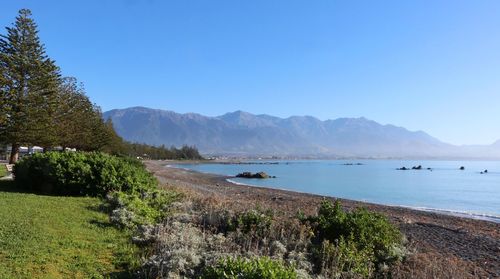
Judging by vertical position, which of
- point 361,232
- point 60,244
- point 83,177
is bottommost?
point 60,244

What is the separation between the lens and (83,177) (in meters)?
16.1

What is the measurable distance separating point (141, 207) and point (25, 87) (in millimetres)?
33270

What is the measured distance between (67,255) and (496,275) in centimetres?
995

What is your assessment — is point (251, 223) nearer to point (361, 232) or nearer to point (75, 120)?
point (361, 232)

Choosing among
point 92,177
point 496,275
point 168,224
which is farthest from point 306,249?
point 92,177

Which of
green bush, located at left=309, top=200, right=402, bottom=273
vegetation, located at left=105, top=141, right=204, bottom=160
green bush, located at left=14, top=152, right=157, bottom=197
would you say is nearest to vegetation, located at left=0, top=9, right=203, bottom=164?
green bush, located at left=14, top=152, right=157, bottom=197

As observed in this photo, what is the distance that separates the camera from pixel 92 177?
16000 millimetres

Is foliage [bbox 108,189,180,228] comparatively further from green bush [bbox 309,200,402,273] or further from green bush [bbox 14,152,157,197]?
green bush [bbox 309,200,402,273]

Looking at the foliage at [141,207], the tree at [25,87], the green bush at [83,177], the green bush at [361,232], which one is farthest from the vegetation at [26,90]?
the green bush at [361,232]

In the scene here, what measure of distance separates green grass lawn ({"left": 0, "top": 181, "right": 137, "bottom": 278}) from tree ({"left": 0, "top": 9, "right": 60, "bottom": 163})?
28.7 m

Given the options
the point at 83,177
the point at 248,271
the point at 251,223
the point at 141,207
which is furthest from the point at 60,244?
the point at 83,177

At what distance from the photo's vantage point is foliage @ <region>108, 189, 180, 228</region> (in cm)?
1071

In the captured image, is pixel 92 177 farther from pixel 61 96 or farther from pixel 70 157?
pixel 61 96

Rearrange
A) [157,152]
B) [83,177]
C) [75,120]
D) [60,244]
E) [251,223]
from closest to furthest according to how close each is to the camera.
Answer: [60,244] → [251,223] → [83,177] → [75,120] → [157,152]
